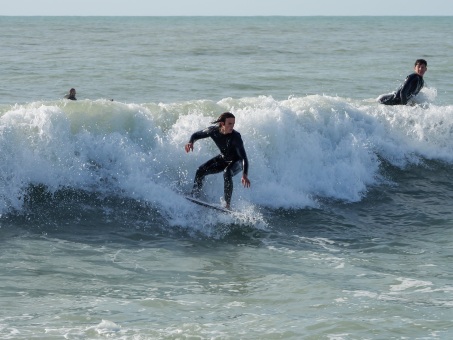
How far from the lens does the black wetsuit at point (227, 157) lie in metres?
11.6

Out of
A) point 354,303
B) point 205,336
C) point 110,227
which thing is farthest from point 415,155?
point 205,336

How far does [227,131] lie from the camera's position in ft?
37.8

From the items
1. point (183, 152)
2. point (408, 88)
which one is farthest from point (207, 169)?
point (408, 88)

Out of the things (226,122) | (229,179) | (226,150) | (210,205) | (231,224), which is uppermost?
(226,122)

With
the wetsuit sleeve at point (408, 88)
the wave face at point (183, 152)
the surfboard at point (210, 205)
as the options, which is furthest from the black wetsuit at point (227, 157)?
the wetsuit sleeve at point (408, 88)

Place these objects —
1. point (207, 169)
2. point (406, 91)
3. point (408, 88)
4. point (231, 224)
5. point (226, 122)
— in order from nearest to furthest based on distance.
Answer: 1. point (226, 122)
2. point (231, 224)
3. point (207, 169)
4. point (408, 88)
5. point (406, 91)

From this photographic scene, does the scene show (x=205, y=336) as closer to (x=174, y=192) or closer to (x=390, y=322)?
(x=390, y=322)

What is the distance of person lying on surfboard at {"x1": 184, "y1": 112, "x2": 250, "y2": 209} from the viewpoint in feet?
37.7

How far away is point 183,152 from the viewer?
1347 cm

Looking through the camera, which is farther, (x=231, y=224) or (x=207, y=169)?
(x=207, y=169)

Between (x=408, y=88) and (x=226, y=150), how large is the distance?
20.9ft

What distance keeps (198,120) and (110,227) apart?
3184mm

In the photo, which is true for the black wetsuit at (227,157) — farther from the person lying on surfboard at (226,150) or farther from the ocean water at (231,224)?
the ocean water at (231,224)

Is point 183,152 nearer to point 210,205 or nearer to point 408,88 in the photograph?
point 210,205
